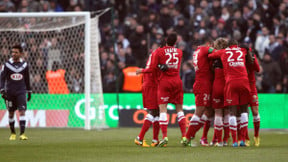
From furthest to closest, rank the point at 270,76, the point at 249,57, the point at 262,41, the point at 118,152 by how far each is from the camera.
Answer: the point at 262,41, the point at 270,76, the point at 249,57, the point at 118,152

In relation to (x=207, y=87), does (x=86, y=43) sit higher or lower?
higher

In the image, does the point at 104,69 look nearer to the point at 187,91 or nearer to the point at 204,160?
the point at 187,91

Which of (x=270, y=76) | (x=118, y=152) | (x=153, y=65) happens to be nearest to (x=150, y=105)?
(x=153, y=65)

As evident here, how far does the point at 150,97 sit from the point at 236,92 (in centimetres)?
175

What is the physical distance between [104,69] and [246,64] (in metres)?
11.3

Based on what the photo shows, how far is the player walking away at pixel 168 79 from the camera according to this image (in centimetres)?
1391

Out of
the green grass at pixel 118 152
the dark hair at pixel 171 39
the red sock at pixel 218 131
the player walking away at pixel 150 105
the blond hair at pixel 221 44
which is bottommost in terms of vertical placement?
the green grass at pixel 118 152

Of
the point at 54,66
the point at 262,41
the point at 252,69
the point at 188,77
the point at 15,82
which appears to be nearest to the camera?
the point at 252,69

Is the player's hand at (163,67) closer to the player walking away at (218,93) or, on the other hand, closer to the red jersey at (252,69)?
the player walking away at (218,93)

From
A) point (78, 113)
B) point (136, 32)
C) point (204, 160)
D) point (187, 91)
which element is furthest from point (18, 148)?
point (136, 32)

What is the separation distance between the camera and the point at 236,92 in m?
13.8

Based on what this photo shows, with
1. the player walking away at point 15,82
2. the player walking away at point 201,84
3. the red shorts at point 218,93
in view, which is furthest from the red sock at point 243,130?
the player walking away at point 15,82

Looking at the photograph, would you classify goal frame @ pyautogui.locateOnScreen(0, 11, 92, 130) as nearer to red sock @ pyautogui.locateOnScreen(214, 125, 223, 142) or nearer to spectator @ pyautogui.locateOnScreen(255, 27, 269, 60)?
spectator @ pyautogui.locateOnScreen(255, 27, 269, 60)

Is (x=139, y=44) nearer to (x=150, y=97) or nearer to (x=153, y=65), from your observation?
(x=150, y=97)
